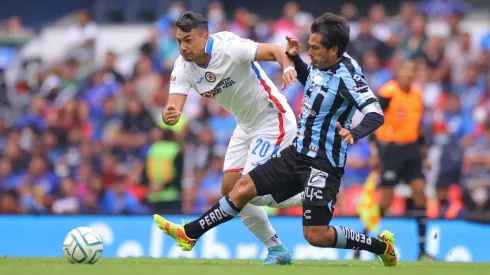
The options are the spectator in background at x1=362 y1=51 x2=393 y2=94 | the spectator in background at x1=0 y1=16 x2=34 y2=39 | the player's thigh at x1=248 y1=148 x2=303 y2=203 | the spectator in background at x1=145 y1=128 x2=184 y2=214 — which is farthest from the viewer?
the spectator in background at x1=0 y1=16 x2=34 y2=39

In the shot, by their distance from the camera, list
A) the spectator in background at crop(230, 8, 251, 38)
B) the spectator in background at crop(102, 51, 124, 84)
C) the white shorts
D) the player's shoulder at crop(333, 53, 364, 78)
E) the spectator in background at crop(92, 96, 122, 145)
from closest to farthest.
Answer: the player's shoulder at crop(333, 53, 364, 78)
the white shorts
the spectator in background at crop(92, 96, 122, 145)
the spectator in background at crop(230, 8, 251, 38)
the spectator in background at crop(102, 51, 124, 84)

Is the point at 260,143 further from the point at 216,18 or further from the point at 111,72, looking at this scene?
the point at 111,72

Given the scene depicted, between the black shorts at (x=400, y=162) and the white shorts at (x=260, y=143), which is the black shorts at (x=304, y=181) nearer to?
the white shorts at (x=260, y=143)

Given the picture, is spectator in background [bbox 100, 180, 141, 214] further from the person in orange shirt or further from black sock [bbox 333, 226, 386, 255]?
black sock [bbox 333, 226, 386, 255]

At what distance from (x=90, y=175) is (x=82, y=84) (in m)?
2.99

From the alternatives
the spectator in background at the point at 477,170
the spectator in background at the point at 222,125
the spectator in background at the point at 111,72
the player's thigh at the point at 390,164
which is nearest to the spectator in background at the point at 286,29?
the spectator in background at the point at 222,125

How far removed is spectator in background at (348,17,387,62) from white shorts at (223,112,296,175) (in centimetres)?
807

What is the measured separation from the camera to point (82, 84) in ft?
66.7

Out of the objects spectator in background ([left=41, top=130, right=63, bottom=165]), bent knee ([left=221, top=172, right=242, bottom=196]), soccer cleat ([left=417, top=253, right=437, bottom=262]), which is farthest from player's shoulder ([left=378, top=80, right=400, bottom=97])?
spectator in background ([left=41, top=130, right=63, bottom=165])

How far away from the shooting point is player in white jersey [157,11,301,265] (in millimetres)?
9375

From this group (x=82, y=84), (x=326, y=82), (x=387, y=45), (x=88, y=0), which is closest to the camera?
(x=326, y=82)

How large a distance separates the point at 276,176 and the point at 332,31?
4.32 feet

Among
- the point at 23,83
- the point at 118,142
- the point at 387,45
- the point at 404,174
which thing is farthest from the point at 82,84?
the point at 404,174

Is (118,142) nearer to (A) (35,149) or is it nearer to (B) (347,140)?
(A) (35,149)
